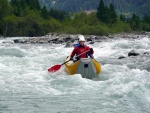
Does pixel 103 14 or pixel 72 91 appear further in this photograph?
pixel 103 14

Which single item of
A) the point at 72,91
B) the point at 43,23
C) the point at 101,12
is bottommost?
the point at 43,23

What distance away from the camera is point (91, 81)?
10.4 metres

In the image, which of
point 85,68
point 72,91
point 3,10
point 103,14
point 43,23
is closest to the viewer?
point 72,91

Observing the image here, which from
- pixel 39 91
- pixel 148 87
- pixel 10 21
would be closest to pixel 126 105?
pixel 148 87

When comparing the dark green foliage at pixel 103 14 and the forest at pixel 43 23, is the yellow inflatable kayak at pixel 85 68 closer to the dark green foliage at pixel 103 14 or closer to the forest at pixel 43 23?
the forest at pixel 43 23

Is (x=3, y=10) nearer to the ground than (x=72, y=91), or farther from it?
farther from it

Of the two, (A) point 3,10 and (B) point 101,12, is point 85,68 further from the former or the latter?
(B) point 101,12

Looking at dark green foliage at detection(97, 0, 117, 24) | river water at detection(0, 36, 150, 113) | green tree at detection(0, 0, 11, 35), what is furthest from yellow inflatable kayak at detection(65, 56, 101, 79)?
dark green foliage at detection(97, 0, 117, 24)

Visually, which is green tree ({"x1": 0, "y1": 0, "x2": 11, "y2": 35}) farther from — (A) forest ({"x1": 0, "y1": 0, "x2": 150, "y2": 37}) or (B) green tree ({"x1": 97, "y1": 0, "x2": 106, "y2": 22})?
(B) green tree ({"x1": 97, "y1": 0, "x2": 106, "y2": 22})

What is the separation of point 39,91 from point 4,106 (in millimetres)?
1646

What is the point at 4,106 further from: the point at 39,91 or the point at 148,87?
the point at 148,87

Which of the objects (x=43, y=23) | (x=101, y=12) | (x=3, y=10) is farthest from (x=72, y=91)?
(x=101, y=12)

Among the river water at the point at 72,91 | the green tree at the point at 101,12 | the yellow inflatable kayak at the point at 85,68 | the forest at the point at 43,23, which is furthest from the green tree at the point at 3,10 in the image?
the yellow inflatable kayak at the point at 85,68

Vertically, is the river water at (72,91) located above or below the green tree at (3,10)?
below
